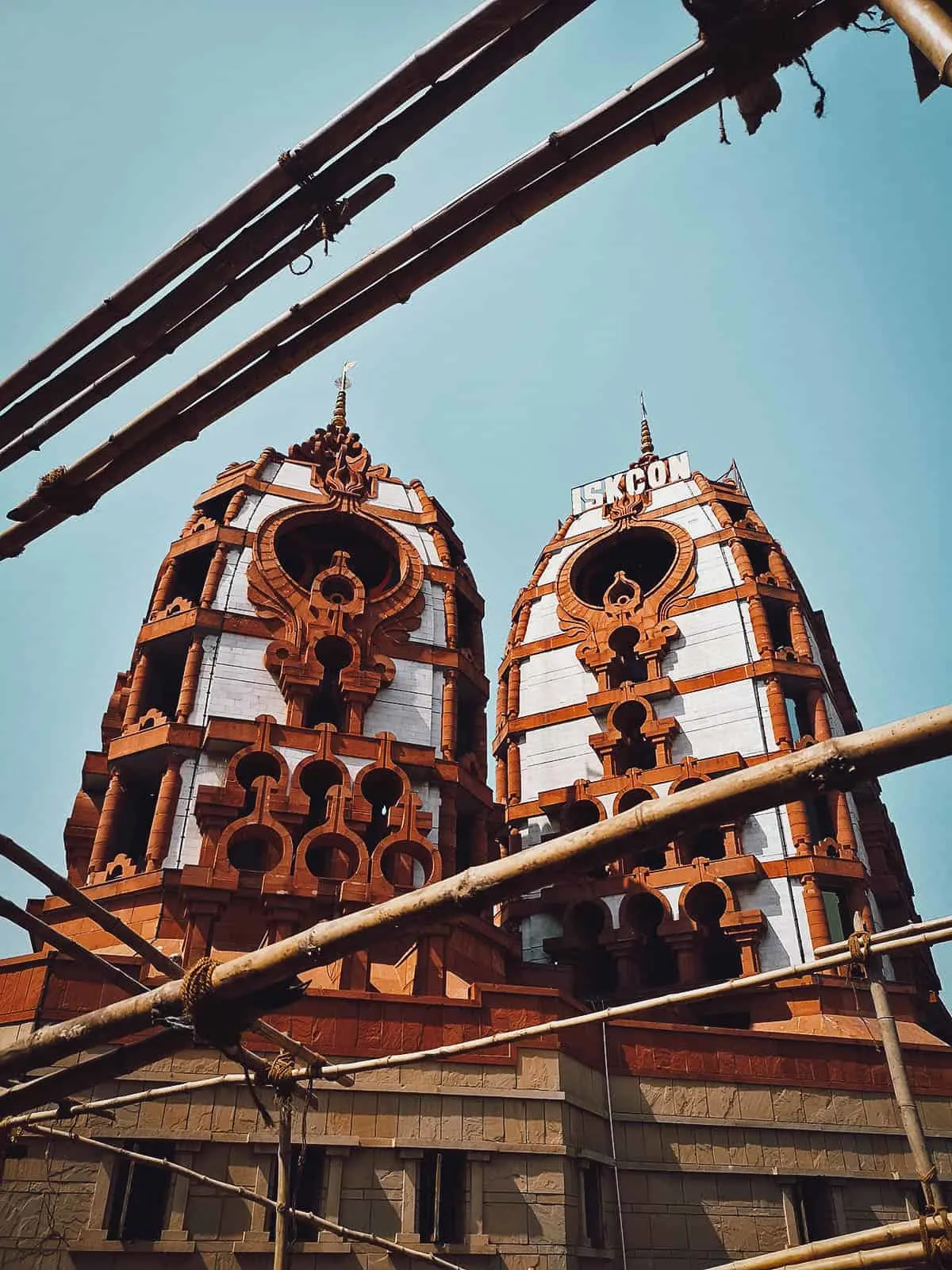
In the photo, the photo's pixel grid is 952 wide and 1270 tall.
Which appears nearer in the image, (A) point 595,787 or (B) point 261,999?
(B) point 261,999

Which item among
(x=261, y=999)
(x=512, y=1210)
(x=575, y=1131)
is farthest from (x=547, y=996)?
(x=261, y=999)

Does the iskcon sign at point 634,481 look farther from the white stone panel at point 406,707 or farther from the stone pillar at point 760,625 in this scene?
the white stone panel at point 406,707

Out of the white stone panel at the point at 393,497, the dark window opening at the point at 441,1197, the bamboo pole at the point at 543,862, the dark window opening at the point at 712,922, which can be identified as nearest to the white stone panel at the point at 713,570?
the white stone panel at the point at 393,497

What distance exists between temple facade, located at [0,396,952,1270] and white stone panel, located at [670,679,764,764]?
0.11m

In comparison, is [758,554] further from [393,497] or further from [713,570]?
[393,497]

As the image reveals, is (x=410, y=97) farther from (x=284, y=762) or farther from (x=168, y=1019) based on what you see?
(x=284, y=762)

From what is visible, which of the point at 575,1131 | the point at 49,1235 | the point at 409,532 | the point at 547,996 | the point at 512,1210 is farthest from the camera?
the point at 409,532

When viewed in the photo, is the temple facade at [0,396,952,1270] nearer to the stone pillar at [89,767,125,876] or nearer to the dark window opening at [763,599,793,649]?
the stone pillar at [89,767,125,876]

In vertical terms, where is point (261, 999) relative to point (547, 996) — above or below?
below

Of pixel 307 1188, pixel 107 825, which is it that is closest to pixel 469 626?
pixel 107 825

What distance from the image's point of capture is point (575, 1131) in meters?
19.3

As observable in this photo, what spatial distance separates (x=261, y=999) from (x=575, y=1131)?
1536 centimetres

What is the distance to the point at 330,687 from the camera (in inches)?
1131

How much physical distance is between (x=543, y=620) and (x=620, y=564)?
14.1 ft
